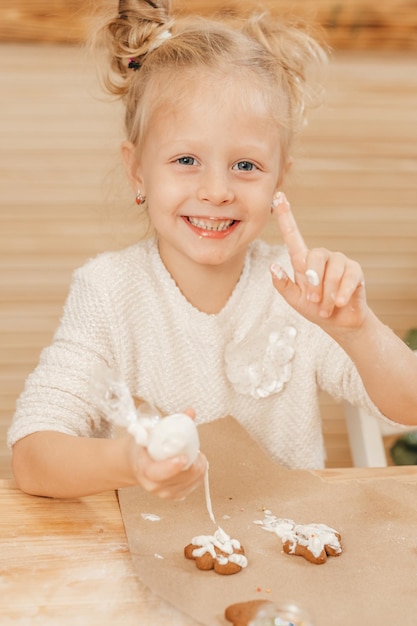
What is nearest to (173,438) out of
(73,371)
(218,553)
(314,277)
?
(218,553)

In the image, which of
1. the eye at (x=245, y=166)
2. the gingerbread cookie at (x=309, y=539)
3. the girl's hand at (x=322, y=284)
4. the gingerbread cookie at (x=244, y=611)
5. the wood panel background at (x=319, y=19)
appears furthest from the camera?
the wood panel background at (x=319, y=19)

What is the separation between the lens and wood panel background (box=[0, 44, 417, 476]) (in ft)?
6.98

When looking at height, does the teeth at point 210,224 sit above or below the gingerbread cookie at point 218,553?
above

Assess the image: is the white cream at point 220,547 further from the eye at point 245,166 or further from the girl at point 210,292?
the eye at point 245,166

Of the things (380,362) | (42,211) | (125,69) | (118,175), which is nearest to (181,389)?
(380,362)

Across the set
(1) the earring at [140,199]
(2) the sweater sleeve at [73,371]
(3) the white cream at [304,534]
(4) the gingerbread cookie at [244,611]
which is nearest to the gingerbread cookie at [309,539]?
(3) the white cream at [304,534]

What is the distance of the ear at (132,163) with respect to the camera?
→ 4.69 feet

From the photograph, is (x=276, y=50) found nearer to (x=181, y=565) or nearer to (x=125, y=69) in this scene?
(x=125, y=69)

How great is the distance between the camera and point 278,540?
98cm

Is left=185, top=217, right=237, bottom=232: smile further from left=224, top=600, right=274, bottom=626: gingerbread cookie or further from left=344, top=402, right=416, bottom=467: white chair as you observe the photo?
left=224, top=600, right=274, bottom=626: gingerbread cookie

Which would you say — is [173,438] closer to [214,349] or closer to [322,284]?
[322,284]

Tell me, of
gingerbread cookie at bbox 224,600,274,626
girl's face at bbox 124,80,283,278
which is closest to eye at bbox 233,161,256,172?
girl's face at bbox 124,80,283,278

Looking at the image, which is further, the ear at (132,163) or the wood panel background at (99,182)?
the wood panel background at (99,182)

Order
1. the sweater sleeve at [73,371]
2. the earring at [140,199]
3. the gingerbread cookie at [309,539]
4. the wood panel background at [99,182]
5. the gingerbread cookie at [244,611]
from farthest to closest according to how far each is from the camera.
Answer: the wood panel background at [99,182] < the earring at [140,199] < the sweater sleeve at [73,371] < the gingerbread cookie at [309,539] < the gingerbread cookie at [244,611]
